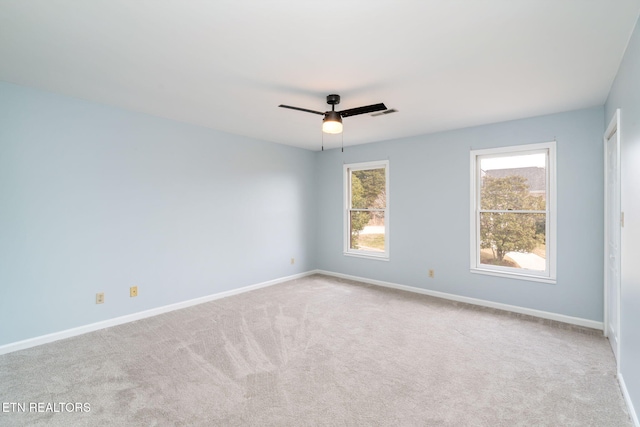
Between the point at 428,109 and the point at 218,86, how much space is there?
234cm

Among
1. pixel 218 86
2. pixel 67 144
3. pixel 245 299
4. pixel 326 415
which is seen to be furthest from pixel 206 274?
pixel 326 415

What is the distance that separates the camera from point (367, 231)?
598 centimetres

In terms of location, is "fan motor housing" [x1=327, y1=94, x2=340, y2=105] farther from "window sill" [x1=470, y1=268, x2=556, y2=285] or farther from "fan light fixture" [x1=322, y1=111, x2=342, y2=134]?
"window sill" [x1=470, y1=268, x2=556, y2=285]

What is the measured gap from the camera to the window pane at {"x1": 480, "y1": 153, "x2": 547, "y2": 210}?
4156mm

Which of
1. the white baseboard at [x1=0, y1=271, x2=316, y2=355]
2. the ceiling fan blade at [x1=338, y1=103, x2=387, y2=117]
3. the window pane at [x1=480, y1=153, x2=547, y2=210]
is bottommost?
the white baseboard at [x1=0, y1=271, x2=316, y2=355]

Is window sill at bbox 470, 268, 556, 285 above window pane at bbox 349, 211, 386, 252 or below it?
below

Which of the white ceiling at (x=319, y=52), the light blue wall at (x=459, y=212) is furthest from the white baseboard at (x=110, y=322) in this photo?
the white ceiling at (x=319, y=52)

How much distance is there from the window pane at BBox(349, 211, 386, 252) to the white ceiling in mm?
2440

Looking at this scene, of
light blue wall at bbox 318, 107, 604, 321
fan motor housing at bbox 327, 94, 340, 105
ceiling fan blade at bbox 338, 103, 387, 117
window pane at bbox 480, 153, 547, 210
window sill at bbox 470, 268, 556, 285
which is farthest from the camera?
window pane at bbox 480, 153, 547, 210

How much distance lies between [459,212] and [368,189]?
5.63 feet

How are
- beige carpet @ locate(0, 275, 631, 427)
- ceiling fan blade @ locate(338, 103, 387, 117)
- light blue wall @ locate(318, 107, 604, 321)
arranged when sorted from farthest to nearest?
1. light blue wall @ locate(318, 107, 604, 321)
2. ceiling fan blade @ locate(338, 103, 387, 117)
3. beige carpet @ locate(0, 275, 631, 427)

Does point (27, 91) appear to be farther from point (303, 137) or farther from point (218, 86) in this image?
point (303, 137)

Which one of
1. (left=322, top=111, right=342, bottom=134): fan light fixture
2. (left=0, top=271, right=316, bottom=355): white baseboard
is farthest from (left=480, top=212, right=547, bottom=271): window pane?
(left=0, top=271, right=316, bottom=355): white baseboard

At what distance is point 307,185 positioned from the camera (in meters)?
6.38
